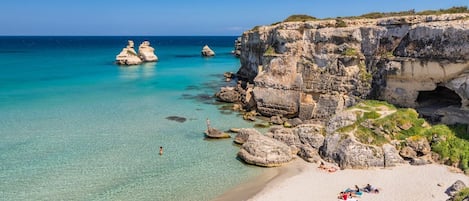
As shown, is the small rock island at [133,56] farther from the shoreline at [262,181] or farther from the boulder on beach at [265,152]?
the shoreline at [262,181]

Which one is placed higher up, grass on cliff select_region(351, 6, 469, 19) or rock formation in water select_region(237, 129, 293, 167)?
grass on cliff select_region(351, 6, 469, 19)

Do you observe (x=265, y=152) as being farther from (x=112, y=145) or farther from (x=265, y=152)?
(x=112, y=145)

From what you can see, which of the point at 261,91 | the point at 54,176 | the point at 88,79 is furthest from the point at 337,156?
the point at 88,79

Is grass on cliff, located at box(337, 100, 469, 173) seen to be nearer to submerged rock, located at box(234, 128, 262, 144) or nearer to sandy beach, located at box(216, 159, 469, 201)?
sandy beach, located at box(216, 159, 469, 201)

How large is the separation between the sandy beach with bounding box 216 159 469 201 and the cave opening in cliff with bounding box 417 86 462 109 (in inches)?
274

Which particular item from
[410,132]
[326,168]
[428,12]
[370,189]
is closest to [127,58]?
[428,12]

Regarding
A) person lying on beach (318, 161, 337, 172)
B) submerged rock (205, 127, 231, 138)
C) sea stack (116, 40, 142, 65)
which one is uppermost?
sea stack (116, 40, 142, 65)

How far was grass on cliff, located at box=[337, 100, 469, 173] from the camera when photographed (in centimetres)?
2262

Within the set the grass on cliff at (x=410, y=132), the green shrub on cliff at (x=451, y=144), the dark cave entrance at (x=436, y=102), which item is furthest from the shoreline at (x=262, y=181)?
the dark cave entrance at (x=436, y=102)

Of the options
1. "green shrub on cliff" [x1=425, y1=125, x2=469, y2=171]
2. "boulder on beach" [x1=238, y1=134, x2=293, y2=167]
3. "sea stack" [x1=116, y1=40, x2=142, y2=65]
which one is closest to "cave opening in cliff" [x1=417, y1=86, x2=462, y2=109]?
"green shrub on cliff" [x1=425, y1=125, x2=469, y2=171]

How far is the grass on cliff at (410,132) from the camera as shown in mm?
22622

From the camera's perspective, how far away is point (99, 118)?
35219mm

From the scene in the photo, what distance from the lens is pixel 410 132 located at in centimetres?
2462

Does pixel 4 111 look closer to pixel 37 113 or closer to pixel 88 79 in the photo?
pixel 37 113
